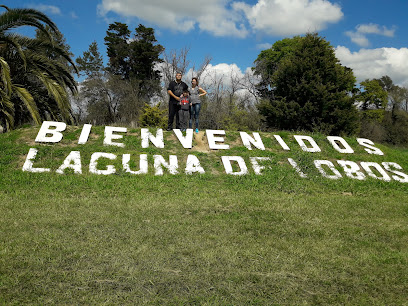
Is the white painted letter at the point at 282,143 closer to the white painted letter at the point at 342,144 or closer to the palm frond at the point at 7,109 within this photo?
the white painted letter at the point at 342,144

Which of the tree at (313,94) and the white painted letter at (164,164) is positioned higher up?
the tree at (313,94)

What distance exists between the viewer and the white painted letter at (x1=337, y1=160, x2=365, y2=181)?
431 inches

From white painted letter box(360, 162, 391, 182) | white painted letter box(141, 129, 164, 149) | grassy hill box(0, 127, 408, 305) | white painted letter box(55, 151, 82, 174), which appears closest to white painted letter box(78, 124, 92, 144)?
white painted letter box(55, 151, 82, 174)

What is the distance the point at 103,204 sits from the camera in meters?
7.08

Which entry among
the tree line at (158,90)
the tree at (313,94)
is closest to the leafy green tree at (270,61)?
the tree line at (158,90)

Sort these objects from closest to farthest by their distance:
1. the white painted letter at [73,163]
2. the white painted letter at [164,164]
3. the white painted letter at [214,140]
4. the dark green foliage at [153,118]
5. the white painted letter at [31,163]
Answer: the white painted letter at [31,163] < the white painted letter at [73,163] < the white painted letter at [164,164] < the white painted letter at [214,140] < the dark green foliage at [153,118]

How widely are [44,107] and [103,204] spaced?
411 inches

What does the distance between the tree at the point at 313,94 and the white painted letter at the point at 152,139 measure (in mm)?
13612

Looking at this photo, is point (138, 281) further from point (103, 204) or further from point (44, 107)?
point (44, 107)

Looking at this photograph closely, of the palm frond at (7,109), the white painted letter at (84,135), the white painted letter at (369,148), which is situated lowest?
the white painted letter at (369,148)

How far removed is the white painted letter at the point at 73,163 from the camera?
372 inches

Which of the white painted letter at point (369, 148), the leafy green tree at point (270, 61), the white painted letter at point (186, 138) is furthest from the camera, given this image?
the leafy green tree at point (270, 61)

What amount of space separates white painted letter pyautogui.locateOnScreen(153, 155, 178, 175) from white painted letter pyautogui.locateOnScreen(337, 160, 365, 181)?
5.81 metres

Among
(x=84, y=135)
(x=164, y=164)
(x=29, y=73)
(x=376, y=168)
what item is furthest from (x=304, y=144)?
(x=29, y=73)
